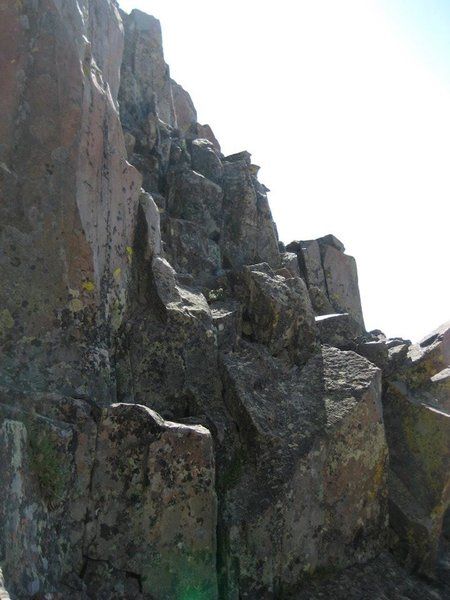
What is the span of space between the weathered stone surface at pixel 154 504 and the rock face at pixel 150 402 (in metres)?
0.03

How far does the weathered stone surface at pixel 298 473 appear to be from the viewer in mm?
10984

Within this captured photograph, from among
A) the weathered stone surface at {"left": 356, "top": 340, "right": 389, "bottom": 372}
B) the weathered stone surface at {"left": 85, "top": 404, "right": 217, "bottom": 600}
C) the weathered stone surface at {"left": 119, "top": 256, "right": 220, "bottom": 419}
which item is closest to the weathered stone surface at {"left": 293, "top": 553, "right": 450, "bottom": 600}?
the weathered stone surface at {"left": 85, "top": 404, "right": 217, "bottom": 600}

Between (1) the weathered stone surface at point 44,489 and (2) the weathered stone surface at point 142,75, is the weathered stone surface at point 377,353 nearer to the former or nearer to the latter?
(1) the weathered stone surface at point 44,489

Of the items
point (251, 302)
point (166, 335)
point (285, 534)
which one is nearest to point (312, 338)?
point (251, 302)

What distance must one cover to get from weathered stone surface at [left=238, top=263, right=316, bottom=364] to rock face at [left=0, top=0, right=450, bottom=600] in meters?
0.06

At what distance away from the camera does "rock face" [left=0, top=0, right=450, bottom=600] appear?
9.52 metres

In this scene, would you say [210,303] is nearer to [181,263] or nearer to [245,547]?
[181,263]

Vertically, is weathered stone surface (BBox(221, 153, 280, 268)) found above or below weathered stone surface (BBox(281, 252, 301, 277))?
above

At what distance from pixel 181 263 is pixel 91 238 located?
24.6ft

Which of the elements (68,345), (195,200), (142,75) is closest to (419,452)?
(68,345)

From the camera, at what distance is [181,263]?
1919 centimetres

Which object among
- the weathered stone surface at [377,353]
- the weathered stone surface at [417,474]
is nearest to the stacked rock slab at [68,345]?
the weathered stone surface at [417,474]

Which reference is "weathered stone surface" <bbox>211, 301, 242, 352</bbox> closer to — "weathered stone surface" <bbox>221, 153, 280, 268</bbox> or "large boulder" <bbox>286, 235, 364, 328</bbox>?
"weathered stone surface" <bbox>221, 153, 280, 268</bbox>

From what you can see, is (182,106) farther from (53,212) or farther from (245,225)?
(53,212)
